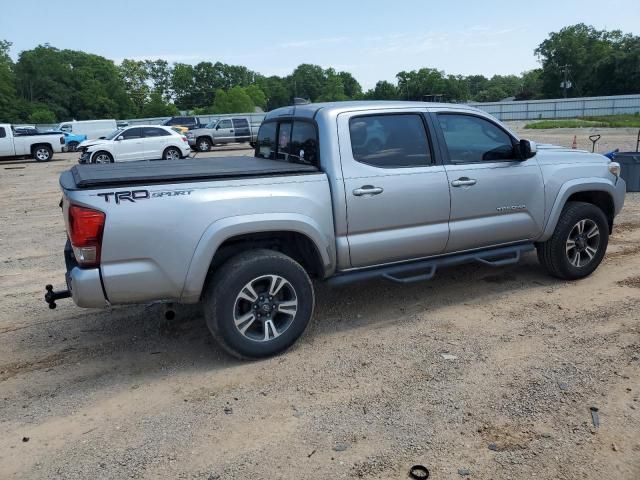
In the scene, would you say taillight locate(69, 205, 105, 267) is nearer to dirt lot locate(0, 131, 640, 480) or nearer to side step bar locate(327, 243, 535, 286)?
dirt lot locate(0, 131, 640, 480)

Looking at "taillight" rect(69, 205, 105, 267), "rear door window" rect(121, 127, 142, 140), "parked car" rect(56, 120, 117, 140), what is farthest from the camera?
"parked car" rect(56, 120, 117, 140)

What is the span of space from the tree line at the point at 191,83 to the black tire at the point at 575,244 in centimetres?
5686

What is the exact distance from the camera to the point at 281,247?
4.37 m

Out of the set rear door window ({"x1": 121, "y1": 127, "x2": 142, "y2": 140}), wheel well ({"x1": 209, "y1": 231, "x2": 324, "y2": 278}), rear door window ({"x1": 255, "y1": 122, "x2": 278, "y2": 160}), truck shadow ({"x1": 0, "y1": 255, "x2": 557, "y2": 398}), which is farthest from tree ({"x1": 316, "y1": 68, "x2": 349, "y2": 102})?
wheel well ({"x1": 209, "y1": 231, "x2": 324, "y2": 278})

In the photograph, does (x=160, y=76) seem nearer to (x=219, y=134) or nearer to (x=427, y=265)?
(x=219, y=134)

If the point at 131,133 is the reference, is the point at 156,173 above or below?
below

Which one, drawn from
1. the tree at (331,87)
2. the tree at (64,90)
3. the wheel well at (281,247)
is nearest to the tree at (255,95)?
the tree at (331,87)

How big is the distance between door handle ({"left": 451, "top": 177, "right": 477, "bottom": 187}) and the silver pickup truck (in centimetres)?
1

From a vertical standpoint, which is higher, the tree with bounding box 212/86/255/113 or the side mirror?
the tree with bounding box 212/86/255/113

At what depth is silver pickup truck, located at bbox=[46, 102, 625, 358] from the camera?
3.56 m

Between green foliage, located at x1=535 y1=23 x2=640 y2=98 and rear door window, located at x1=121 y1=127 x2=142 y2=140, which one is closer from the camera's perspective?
rear door window, located at x1=121 y1=127 x2=142 y2=140

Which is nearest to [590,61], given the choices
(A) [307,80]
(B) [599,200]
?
(A) [307,80]

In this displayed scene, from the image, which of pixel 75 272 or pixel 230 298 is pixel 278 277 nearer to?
pixel 230 298

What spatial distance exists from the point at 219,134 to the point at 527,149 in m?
25.1
